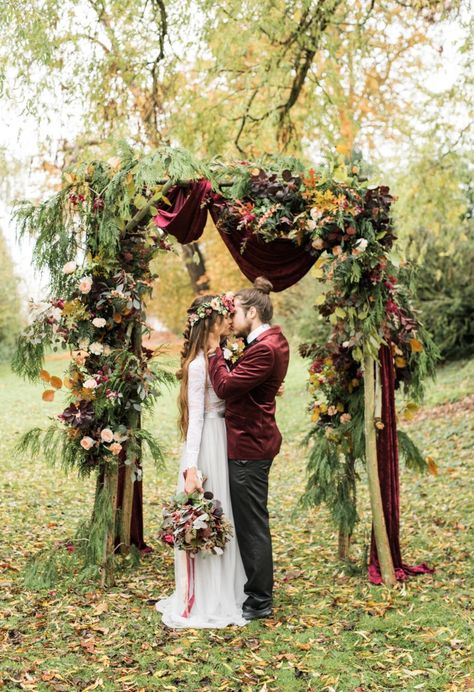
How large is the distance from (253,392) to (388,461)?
124 centimetres

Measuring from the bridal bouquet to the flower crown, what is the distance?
1052 millimetres

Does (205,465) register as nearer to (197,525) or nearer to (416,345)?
(197,525)

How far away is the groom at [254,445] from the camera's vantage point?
4.50 metres

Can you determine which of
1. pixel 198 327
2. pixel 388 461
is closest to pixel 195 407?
pixel 198 327

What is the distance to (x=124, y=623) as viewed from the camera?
14.7 feet

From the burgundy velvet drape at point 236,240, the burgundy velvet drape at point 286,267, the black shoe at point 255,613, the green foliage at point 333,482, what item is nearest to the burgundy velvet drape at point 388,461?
the burgundy velvet drape at point 286,267

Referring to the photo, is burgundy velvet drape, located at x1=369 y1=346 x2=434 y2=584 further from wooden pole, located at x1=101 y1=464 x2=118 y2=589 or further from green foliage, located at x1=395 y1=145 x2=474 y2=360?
green foliage, located at x1=395 y1=145 x2=474 y2=360

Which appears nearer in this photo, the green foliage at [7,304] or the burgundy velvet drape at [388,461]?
the burgundy velvet drape at [388,461]

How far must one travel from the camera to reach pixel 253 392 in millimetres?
4531

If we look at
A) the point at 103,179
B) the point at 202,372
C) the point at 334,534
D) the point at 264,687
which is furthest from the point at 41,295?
the point at 334,534

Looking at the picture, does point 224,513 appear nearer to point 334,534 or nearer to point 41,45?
point 334,534

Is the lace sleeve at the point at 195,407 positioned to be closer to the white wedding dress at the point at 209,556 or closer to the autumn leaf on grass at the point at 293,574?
the white wedding dress at the point at 209,556

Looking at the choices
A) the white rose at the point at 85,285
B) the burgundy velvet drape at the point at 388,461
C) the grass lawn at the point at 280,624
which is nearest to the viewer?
the grass lawn at the point at 280,624

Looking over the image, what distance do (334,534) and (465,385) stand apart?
7012 mm
